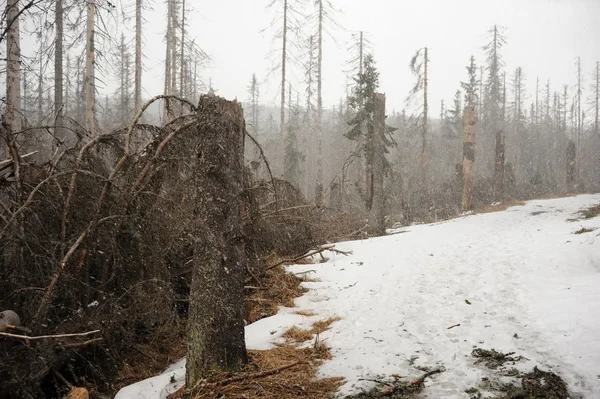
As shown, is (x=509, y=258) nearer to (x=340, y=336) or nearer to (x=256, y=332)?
(x=340, y=336)

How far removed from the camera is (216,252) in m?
3.03

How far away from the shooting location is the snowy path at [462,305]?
10.2ft

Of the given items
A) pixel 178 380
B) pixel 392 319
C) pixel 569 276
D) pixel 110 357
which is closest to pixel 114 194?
pixel 110 357

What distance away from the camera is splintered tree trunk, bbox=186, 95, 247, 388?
3010 mm

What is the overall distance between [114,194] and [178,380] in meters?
2.30

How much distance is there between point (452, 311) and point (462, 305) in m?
0.26

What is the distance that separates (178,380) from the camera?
337 cm

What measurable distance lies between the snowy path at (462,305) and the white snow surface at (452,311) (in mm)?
13

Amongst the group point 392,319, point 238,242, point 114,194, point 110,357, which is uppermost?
point 114,194

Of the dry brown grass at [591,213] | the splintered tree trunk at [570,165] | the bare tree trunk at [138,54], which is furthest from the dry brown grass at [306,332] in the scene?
the splintered tree trunk at [570,165]

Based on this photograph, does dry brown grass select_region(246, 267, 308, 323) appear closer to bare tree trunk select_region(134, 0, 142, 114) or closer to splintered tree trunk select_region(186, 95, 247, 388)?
splintered tree trunk select_region(186, 95, 247, 388)

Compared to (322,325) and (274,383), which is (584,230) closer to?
(322,325)

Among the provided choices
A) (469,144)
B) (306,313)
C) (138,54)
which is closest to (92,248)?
(306,313)

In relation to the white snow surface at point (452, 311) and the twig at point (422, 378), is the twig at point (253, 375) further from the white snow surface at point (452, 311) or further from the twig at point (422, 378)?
the twig at point (422, 378)
